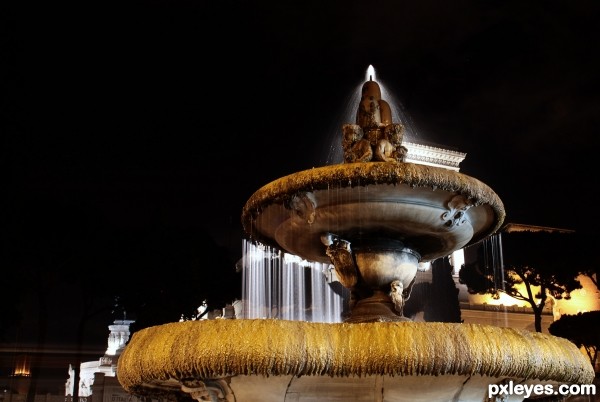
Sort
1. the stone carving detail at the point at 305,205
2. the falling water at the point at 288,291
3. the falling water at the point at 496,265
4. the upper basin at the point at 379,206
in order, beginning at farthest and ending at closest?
the falling water at the point at 496,265 → the falling water at the point at 288,291 → the stone carving detail at the point at 305,205 → the upper basin at the point at 379,206

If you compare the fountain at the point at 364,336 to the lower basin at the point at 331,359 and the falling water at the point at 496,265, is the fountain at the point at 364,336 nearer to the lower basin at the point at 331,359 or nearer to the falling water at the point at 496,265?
the lower basin at the point at 331,359

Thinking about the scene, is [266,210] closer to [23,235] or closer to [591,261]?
[23,235]

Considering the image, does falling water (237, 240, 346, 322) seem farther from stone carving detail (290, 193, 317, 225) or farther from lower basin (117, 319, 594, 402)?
lower basin (117, 319, 594, 402)

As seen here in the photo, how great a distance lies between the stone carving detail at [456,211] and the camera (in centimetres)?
634

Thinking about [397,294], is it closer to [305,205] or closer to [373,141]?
[305,205]

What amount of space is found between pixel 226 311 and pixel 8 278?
1893cm

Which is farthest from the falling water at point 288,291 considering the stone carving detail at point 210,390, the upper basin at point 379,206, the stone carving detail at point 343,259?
the stone carving detail at point 210,390

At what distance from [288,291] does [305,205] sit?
3144 cm

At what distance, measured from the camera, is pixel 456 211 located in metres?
6.52

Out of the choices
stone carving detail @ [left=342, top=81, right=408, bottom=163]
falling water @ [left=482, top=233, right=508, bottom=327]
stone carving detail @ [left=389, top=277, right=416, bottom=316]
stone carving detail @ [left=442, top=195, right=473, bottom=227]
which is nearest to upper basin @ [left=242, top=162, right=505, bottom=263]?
stone carving detail @ [left=442, top=195, right=473, bottom=227]

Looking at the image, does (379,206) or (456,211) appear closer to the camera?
(379,206)

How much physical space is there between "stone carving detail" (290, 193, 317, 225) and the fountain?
0.03 feet

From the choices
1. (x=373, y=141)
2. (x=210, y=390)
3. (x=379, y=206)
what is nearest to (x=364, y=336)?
(x=210, y=390)

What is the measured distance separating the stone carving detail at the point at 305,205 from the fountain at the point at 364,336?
0.03 feet
